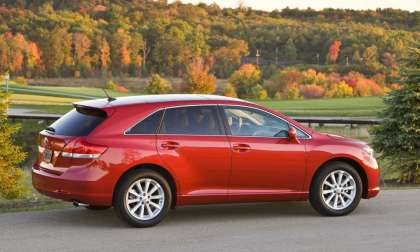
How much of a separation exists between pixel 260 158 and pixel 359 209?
1861 mm

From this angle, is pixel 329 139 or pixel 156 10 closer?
pixel 329 139

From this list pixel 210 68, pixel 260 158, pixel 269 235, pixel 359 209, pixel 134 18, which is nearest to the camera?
pixel 269 235

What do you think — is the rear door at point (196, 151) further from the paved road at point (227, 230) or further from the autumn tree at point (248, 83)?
the autumn tree at point (248, 83)

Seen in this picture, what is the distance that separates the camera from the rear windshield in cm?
892

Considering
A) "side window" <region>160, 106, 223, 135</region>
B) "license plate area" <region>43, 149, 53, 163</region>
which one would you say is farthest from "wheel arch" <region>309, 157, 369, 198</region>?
"license plate area" <region>43, 149, 53, 163</region>

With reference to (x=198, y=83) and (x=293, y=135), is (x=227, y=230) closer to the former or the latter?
(x=293, y=135)

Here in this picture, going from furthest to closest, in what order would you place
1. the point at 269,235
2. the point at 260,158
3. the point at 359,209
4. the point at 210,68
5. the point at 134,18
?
the point at 134,18 → the point at 210,68 → the point at 359,209 → the point at 260,158 → the point at 269,235

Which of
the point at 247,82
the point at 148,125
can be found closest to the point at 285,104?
the point at 247,82

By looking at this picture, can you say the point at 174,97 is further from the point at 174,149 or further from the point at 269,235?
the point at 269,235

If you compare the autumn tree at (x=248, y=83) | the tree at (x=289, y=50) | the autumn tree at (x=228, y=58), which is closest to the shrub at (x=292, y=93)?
the autumn tree at (x=248, y=83)

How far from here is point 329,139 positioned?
9953 millimetres

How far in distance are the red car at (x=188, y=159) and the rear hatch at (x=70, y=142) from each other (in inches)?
0.4

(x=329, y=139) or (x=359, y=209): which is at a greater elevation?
(x=329, y=139)

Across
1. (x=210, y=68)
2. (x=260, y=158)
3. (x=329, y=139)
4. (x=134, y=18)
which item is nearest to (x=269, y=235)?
(x=260, y=158)
